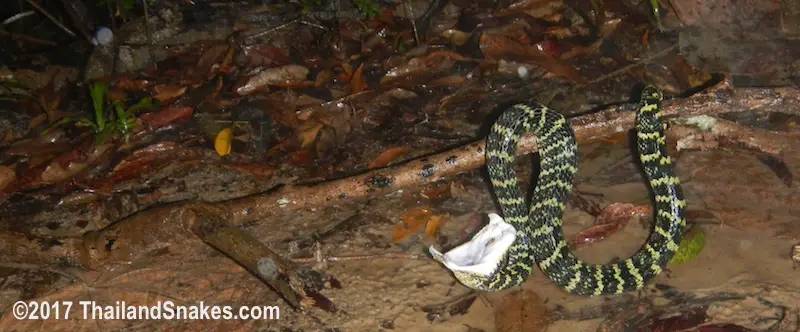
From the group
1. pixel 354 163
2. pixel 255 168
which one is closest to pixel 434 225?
pixel 354 163

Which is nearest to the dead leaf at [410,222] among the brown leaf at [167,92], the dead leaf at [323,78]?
the dead leaf at [323,78]

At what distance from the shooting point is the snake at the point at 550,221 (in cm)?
564

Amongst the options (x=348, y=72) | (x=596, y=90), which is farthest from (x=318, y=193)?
(x=596, y=90)

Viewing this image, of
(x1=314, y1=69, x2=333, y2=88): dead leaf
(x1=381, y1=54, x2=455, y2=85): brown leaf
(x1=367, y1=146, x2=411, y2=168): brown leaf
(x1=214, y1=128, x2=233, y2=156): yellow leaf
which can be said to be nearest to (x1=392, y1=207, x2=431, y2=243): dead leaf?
(x1=367, y1=146, x2=411, y2=168): brown leaf

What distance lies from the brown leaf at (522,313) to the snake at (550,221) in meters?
0.13

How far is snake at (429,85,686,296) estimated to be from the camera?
564 cm

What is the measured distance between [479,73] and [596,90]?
1.51 metres

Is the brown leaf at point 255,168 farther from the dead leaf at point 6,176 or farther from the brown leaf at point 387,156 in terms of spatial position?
the dead leaf at point 6,176

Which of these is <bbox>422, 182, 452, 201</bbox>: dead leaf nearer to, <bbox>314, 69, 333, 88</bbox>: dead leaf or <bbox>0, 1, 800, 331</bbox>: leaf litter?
<bbox>0, 1, 800, 331</bbox>: leaf litter

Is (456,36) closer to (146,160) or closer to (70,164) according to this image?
(146,160)

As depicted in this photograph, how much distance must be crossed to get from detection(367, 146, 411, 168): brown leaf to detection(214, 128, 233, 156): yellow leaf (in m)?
1.66

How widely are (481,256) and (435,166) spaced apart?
116 centimetres

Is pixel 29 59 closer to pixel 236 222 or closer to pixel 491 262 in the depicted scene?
pixel 236 222

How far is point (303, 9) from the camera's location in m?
10.6
